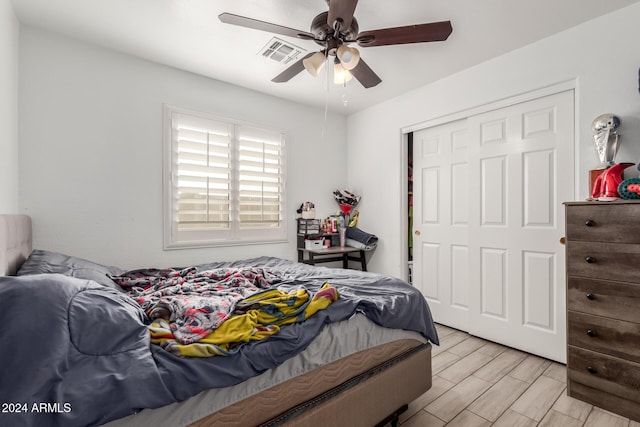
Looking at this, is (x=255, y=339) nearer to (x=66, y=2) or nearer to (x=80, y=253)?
(x=80, y=253)

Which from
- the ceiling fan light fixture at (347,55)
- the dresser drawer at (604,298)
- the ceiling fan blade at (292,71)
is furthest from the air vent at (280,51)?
the dresser drawer at (604,298)

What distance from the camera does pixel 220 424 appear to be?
0.99 m

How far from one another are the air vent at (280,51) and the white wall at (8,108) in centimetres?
162

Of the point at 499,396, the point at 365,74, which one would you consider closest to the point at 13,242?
the point at 365,74

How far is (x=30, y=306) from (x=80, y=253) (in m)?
1.94

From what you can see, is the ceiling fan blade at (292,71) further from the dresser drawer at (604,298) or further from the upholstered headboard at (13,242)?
the dresser drawer at (604,298)

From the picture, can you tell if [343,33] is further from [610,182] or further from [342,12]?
[610,182]

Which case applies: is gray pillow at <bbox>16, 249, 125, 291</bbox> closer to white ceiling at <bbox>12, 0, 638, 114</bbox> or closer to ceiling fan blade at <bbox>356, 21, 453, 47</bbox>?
white ceiling at <bbox>12, 0, 638, 114</bbox>

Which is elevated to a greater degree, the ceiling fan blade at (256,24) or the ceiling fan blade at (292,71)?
the ceiling fan blade at (256,24)

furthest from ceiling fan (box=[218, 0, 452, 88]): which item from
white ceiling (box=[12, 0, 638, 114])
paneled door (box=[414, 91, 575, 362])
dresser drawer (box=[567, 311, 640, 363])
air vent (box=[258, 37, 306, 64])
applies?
dresser drawer (box=[567, 311, 640, 363])

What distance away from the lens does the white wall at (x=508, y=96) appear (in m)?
1.99

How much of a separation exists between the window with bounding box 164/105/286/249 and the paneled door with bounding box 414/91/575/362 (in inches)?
68.0

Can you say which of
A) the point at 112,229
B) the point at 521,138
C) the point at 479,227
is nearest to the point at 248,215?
the point at 112,229

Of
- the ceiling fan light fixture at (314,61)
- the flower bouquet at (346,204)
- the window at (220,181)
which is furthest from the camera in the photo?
the flower bouquet at (346,204)
